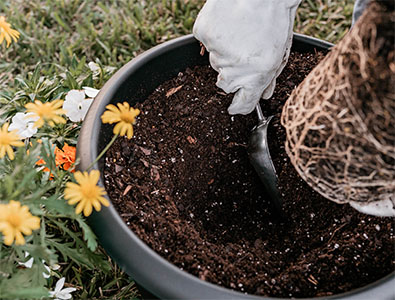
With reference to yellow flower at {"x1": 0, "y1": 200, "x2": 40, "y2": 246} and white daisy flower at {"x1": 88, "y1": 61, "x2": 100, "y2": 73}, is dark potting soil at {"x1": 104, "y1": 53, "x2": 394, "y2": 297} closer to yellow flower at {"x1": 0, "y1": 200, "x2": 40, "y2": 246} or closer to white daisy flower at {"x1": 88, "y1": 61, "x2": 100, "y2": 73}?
yellow flower at {"x1": 0, "y1": 200, "x2": 40, "y2": 246}

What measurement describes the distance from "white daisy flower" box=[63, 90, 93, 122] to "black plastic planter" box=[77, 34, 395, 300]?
189mm

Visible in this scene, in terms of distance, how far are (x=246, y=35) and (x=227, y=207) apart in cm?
49

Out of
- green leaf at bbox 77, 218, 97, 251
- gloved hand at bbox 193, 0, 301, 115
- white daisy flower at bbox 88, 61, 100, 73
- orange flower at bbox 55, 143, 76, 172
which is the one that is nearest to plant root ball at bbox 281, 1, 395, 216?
gloved hand at bbox 193, 0, 301, 115

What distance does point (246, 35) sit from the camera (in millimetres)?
982

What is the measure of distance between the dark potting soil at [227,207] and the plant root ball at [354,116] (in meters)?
0.21

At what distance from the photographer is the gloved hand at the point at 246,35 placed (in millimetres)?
969

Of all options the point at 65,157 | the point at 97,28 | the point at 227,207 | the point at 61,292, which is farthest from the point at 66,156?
the point at 97,28

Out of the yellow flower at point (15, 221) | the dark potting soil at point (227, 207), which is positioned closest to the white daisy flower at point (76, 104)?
the dark potting soil at point (227, 207)

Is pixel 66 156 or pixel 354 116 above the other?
pixel 354 116

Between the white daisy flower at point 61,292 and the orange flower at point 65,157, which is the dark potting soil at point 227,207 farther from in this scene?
the white daisy flower at point 61,292

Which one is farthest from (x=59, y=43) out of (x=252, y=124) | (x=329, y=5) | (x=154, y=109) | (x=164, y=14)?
(x=329, y=5)

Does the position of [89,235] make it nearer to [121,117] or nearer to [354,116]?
[121,117]

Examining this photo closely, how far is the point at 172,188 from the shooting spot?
43.8 inches

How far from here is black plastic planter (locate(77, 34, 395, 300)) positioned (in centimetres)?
80
